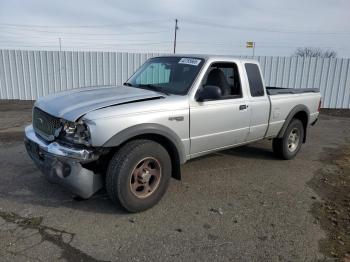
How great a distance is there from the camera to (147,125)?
11.6ft

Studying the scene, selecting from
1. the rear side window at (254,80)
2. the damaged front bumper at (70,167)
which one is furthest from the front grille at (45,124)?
the rear side window at (254,80)

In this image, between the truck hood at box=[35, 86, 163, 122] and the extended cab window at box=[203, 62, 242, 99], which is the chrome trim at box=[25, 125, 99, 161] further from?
the extended cab window at box=[203, 62, 242, 99]

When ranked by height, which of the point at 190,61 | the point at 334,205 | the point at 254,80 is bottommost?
the point at 334,205

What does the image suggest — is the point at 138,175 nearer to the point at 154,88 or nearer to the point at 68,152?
the point at 68,152

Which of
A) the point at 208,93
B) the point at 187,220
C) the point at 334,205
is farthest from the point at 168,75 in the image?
the point at 334,205

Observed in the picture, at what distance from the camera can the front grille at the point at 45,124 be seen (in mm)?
3518

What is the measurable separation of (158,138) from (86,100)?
0.99 m

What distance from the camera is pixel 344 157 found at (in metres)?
6.43

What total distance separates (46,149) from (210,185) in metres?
2.43

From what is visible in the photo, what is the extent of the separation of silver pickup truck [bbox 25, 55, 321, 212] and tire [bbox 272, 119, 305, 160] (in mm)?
762

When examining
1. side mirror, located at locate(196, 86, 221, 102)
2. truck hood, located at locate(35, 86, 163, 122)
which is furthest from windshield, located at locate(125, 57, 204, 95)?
truck hood, located at locate(35, 86, 163, 122)

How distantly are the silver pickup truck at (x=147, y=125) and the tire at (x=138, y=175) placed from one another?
0.01 m

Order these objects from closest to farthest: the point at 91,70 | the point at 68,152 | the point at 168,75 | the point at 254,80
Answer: the point at 68,152 < the point at 168,75 < the point at 254,80 < the point at 91,70

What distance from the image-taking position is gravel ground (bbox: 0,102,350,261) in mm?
2977
